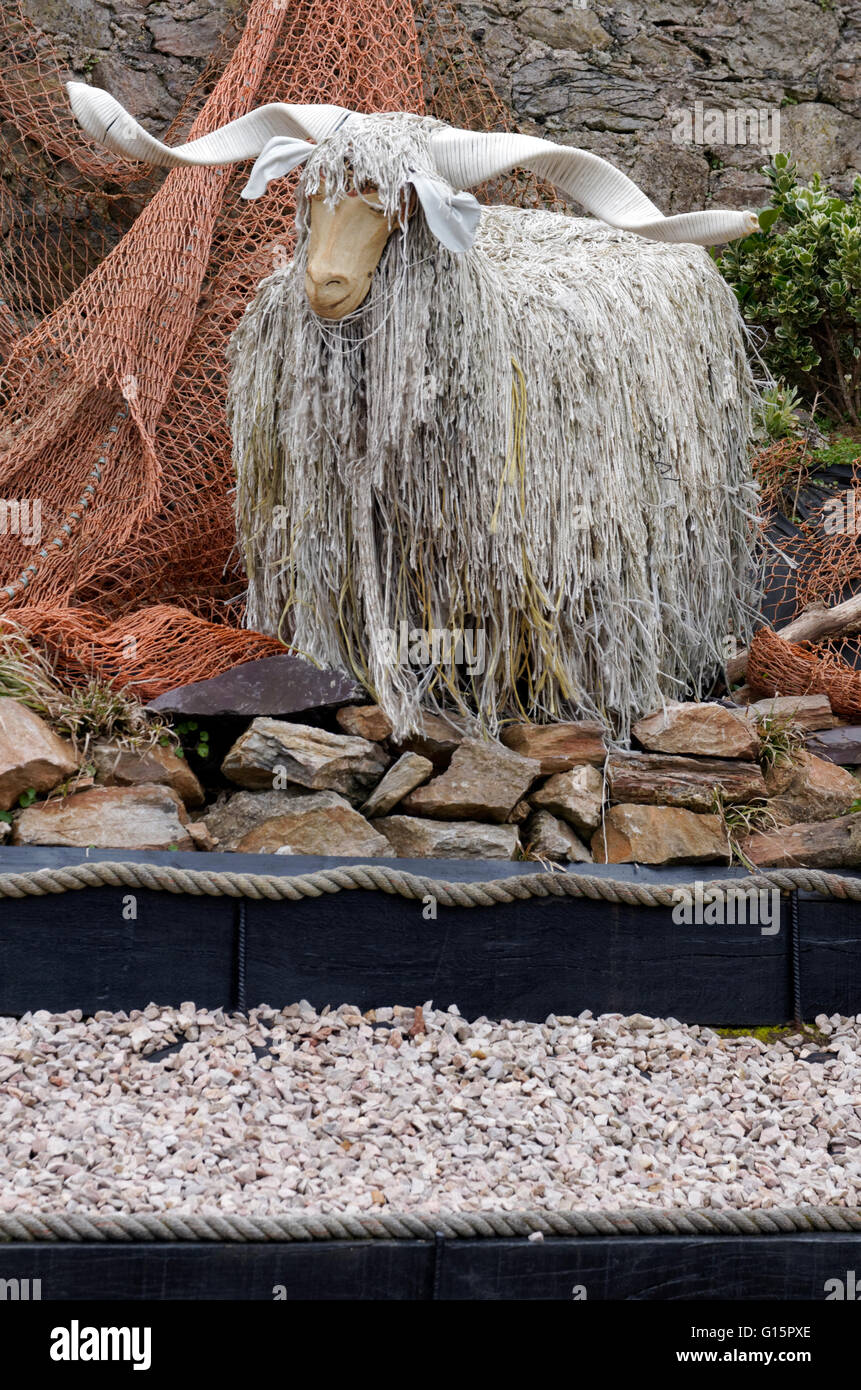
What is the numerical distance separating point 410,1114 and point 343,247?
2.21 meters

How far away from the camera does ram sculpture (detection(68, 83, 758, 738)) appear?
3.84 metres

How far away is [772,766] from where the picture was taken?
4.21 metres

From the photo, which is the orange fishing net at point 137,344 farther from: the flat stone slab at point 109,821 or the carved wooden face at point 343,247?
the carved wooden face at point 343,247

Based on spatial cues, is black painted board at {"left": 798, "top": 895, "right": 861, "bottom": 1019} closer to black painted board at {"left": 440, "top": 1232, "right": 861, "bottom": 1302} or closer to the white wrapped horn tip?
black painted board at {"left": 440, "top": 1232, "right": 861, "bottom": 1302}

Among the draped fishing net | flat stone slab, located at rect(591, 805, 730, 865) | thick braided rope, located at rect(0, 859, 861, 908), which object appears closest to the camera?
thick braided rope, located at rect(0, 859, 861, 908)

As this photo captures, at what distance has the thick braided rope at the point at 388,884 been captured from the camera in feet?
10.6

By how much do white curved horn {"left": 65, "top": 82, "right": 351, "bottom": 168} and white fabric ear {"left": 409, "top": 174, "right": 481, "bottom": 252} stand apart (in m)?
0.46

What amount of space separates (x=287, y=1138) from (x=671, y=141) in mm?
5946

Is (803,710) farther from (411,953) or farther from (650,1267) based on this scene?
(650,1267)

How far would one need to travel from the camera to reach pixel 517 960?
11.4ft

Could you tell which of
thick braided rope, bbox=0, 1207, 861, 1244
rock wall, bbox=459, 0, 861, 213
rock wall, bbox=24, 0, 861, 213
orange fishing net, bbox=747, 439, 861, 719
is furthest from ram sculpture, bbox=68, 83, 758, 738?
rock wall, bbox=459, 0, 861, 213

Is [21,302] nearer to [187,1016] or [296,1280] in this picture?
→ [187,1016]

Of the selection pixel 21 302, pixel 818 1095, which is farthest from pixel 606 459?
pixel 21 302

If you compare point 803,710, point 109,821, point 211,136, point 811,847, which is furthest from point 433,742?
point 211,136
